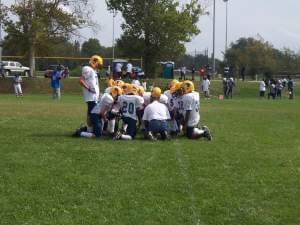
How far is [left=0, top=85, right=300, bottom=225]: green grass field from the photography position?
7645 millimetres

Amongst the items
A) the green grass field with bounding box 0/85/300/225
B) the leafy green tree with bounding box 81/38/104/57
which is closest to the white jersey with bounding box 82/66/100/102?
the green grass field with bounding box 0/85/300/225

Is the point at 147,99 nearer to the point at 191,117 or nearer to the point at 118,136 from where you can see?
the point at 191,117

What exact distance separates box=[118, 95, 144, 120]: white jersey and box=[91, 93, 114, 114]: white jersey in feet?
0.85

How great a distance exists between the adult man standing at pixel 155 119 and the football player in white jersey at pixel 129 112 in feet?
0.93

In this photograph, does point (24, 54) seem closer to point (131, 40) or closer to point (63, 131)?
point (131, 40)

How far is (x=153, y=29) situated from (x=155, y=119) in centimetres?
4772

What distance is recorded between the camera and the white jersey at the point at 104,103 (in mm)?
15109

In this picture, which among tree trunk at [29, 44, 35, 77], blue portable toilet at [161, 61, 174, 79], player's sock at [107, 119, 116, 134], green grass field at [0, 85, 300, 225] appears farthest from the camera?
blue portable toilet at [161, 61, 174, 79]

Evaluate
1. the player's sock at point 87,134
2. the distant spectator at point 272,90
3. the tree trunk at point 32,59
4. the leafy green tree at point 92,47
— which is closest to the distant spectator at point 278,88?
the distant spectator at point 272,90

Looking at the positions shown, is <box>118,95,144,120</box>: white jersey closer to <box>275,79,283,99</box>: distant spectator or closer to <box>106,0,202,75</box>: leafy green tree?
<box>275,79,283,99</box>: distant spectator

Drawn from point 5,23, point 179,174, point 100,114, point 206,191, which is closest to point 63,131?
point 100,114

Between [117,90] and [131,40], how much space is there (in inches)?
1903

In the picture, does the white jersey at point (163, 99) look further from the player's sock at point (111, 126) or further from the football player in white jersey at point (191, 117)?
the player's sock at point (111, 126)

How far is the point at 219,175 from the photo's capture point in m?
10.3
